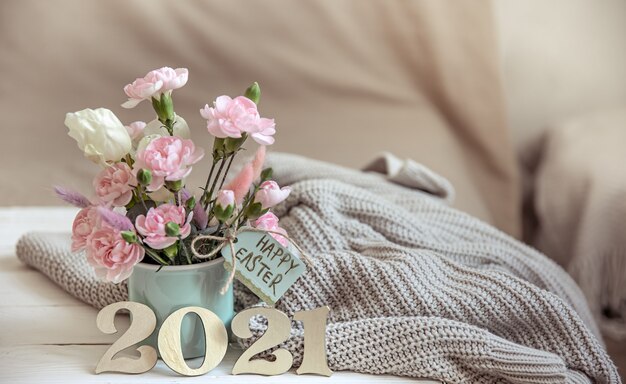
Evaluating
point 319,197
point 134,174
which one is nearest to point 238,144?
point 134,174

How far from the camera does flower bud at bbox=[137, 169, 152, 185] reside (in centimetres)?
75

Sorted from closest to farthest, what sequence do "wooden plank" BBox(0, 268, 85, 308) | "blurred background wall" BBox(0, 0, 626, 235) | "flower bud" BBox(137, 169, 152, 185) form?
"flower bud" BBox(137, 169, 152, 185) → "wooden plank" BBox(0, 268, 85, 308) → "blurred background wall" BBox(0, 0, 626, 235)

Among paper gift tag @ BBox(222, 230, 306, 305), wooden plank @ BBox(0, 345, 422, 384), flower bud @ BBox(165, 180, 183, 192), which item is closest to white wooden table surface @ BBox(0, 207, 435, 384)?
wooden plank @ BBox(0, 345, 422, 384)

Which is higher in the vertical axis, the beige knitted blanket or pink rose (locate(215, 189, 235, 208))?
pink rose (locate(215, 189, 235, 208))

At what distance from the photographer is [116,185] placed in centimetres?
79

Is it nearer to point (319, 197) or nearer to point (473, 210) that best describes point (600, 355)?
point (319, 197)

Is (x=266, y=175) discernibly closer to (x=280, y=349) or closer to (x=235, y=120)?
(x=235, y=120)

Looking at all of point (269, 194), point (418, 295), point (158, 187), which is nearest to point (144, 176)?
point (158, 187)

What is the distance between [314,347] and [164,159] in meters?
0.26

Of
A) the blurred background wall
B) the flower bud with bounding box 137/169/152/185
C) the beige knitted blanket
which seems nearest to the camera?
the flower bud with bounding box 137/169/152/185

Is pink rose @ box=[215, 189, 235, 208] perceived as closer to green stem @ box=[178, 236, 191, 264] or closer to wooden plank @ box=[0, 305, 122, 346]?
green stem @ box=[178, 236, 191, 264]

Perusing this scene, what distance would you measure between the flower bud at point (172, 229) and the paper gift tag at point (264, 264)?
3.0 inches

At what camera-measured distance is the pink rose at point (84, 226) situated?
792 mm

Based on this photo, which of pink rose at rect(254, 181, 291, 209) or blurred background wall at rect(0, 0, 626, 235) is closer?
pink rose at rect(254, 181, 291, 209)
